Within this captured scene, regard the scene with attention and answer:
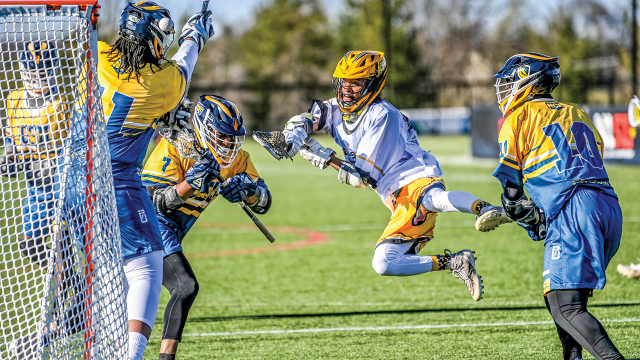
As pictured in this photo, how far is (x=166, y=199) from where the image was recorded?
4867 mm

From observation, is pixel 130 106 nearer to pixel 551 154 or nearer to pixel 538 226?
pixel 551 154

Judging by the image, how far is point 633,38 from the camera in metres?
22.5

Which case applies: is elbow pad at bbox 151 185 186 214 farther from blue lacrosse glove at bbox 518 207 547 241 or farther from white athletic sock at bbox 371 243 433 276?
blue lacrosse glove at bbox 518 207 547 241

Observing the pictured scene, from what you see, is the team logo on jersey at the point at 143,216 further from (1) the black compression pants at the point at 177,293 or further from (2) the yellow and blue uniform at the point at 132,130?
(1) the black compression pants at the point at 177,293

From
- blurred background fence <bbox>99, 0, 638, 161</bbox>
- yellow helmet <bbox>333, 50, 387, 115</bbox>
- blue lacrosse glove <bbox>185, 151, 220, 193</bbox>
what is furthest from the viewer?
blurred background fence <bbox>99, 0, 638, 161</bbox>

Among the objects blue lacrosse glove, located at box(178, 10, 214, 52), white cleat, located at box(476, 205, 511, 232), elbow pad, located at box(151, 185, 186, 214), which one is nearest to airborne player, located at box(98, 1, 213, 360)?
elbow pad, located at box(151, 185, 186, 214)

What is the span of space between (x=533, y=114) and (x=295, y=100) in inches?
1885

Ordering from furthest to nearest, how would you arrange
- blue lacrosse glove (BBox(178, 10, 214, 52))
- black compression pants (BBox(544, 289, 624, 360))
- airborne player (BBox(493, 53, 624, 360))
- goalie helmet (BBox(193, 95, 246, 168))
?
blue lacrosse glove (BBox(178, 10, 214, 52)), goalie helmet (BBox(193, 95, 246, 168)), airborne player (BBox(493, 53, 624, 360)), black compression pants (BBox(544, 289, 624, 360))

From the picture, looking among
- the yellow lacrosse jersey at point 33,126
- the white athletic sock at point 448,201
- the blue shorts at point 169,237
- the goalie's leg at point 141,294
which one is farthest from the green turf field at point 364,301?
the yellow lacrosse jersey at point 33,126

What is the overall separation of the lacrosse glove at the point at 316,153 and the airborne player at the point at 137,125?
60.9 inches

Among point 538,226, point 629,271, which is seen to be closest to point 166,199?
point 538,226

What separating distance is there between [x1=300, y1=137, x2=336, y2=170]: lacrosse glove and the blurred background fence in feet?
116

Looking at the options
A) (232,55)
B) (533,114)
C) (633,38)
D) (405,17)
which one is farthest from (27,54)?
(232,55)

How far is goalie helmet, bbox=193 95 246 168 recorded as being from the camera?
16.0 feet
